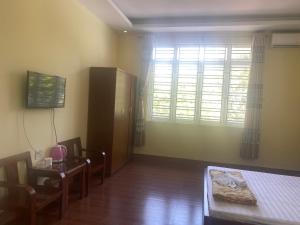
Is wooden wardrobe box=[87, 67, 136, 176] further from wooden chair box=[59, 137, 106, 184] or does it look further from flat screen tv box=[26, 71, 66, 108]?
flat screen tv box=[26, 71, 66, 108]

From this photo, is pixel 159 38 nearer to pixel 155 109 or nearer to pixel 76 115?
pixel 155 109

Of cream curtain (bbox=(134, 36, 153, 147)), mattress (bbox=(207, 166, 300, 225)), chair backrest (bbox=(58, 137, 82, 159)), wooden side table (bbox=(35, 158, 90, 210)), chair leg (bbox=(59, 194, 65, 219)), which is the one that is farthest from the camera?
cream curtain (bbox=(134, 36, 153, 147))

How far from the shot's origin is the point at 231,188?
2473 mm

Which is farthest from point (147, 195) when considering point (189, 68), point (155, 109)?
point (189, 68)

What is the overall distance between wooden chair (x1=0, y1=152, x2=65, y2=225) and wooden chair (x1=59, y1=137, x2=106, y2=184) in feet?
2.41

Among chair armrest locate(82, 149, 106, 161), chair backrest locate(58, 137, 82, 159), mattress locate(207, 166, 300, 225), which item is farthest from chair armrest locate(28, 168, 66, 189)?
mattress locate(207, 166, 300, 225)

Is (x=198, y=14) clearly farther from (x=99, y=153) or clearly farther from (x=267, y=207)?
(x=267, y=207)

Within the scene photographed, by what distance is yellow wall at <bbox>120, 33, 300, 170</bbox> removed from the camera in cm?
460

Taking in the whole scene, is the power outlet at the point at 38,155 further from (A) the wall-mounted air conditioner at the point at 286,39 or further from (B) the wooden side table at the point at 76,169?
(A) the wall-mounted air conditioner at the point at 286,39

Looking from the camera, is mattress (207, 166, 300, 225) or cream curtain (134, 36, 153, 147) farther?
cream curtain (134, 36, 153, 147)

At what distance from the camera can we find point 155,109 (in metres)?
5.25

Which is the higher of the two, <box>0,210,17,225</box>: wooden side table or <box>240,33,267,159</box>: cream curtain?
<box>240,33,267,159</box>: cream curtain

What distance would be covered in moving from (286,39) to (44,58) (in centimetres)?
401

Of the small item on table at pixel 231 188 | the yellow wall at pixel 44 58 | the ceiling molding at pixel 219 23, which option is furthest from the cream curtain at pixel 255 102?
the yellow wall at pixel 44 58
